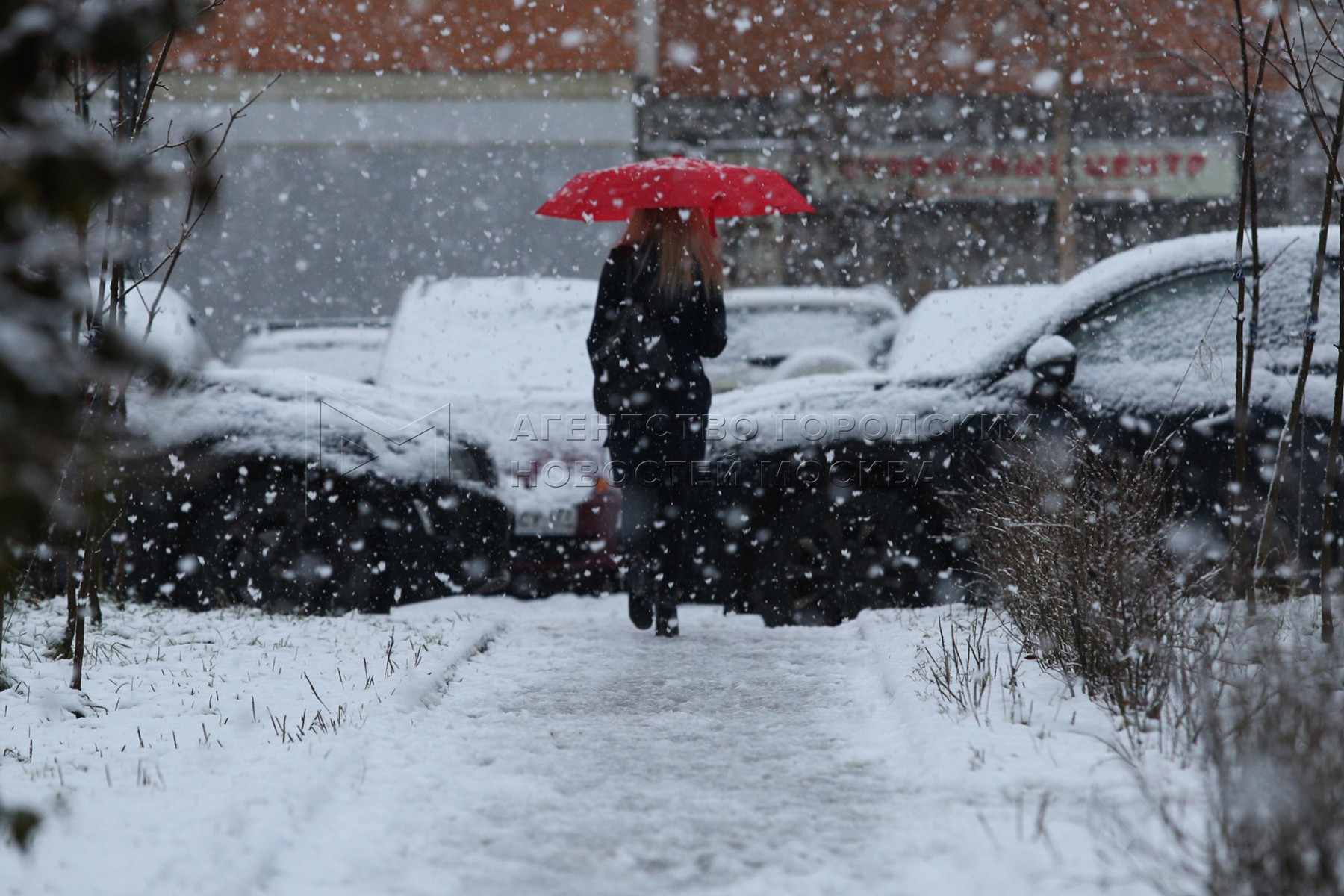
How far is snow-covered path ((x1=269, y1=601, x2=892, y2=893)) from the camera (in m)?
2.62

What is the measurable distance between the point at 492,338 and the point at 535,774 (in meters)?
4.74

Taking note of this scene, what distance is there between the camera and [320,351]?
9648 mm

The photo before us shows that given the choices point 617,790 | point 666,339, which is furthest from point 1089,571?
point 666,339

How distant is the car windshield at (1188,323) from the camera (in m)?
5.66

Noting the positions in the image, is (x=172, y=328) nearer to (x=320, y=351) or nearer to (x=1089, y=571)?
(x=320, y=351)

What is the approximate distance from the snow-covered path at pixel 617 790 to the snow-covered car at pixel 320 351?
5000mm

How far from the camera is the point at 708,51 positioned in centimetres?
1916

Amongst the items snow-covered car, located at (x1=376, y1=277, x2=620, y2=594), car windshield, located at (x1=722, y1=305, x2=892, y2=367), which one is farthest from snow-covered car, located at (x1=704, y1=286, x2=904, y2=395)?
snow-covered car, located at (x1=376, y1=277, x2=620, y2=594)

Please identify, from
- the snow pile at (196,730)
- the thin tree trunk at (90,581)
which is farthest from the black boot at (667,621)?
the thin tree trunk at (90,581)

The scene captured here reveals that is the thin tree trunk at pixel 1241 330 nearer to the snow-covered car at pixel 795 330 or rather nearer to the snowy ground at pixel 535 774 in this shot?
the snowy ground at pixel 535 774

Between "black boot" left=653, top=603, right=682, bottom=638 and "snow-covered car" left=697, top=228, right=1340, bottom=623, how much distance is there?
1.05 feet

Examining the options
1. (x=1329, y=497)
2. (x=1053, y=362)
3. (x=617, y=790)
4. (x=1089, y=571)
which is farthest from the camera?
(x=1053, y=362)

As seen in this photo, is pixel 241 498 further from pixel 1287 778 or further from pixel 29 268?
pixel 1287 778

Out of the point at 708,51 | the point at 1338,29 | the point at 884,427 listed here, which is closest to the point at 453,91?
the point at 708,51
